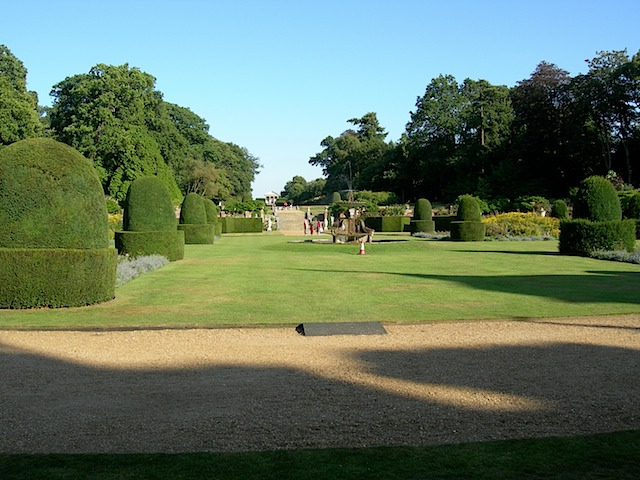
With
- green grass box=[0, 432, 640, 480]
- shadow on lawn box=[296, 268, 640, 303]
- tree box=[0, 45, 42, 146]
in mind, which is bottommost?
shadow on lawn box=[296, 268, 640, 303]

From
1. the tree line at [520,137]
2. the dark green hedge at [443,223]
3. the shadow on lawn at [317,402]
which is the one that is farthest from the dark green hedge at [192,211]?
the tree line at [520,137]

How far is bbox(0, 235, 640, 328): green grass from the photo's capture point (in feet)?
34.0

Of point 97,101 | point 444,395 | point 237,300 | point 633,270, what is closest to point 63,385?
point 444,395

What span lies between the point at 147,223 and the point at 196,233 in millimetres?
11127

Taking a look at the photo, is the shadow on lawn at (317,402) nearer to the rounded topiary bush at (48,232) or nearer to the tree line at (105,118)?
the rounded topiary bush at (48,232)

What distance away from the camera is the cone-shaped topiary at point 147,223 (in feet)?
65.9

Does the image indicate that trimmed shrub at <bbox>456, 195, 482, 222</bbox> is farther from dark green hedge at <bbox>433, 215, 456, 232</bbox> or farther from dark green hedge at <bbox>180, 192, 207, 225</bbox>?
dark green hedge at <bbox>180, 192, 207, 225</bbox>

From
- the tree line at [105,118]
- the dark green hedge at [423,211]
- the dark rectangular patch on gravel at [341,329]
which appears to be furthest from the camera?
the tree line at [105,118]

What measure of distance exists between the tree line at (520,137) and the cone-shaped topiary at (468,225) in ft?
74.9

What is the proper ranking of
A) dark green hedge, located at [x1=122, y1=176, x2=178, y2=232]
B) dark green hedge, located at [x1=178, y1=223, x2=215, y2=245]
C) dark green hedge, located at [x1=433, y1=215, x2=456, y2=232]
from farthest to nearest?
dark green hedge, located at [x1=433, y1=215, x2=456, y2=232] → dark green hedge, located at [x1=178, y1=223, x2=215, y2=245] → dark green hedge, located at [x1=122, y1=176, x2=178, y2=232]

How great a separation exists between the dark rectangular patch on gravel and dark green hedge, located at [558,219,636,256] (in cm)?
1591

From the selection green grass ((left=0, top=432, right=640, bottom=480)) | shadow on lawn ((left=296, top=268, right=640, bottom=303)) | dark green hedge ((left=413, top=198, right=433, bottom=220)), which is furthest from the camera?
dark green hedge ((left=413, top=198, right=433, bottom=220))

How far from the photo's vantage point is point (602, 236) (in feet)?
73.9

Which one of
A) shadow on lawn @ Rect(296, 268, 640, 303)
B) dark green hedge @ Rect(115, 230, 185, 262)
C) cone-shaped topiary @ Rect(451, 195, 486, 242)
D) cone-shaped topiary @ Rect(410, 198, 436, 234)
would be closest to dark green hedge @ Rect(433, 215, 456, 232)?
cone-shaped topiary @ Rect(410, 198, 436, 234)
